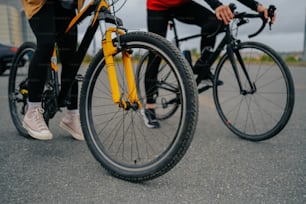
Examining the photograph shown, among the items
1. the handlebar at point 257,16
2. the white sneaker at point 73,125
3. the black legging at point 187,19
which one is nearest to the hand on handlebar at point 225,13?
the handlebar at point 257,16

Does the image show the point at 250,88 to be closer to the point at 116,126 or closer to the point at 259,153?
the point at 259,153

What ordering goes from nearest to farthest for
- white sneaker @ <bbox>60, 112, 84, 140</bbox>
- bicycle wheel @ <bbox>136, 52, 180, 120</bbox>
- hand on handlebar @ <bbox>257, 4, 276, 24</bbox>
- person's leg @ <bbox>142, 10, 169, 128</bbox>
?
1. hand on handlebar @ <bbox>257, 4, 276, 24</bbox>
2. white sneaker @ <bbox>60, 112, 84, 140</bbox>
3. person's leg @ <bbox>142, 10, 169, 128</bbox>
4. bicycle wheel @ <bbox>136, 52, 180, 120</bbox>

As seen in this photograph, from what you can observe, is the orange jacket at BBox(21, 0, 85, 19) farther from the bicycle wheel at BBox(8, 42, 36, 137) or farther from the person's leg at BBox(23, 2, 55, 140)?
the bicycle wheel at BBox(8, 42, 36, 137)

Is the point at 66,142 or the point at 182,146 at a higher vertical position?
the point at 182,146

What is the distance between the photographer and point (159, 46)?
1.60 m

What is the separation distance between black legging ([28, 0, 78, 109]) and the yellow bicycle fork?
1.87 feet

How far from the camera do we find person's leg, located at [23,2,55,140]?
2115 mm

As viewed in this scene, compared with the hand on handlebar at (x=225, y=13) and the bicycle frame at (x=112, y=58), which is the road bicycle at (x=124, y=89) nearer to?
the bicycle frame at (x=112, y=58)

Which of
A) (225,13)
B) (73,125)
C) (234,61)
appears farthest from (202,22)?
(73,125)

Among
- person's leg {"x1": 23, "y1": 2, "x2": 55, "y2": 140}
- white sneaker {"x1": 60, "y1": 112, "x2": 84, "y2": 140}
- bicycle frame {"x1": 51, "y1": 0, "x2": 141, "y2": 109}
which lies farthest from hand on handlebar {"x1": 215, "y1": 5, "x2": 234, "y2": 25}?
white sneaker {"x1": 60, "y1": 112, "x2": 84, "y2": 140}

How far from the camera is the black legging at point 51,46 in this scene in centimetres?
212

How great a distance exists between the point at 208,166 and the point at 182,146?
0.52 m

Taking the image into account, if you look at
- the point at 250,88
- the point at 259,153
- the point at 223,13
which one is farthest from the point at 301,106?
the point at 223,13

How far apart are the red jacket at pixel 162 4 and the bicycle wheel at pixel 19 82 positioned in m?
1.17
